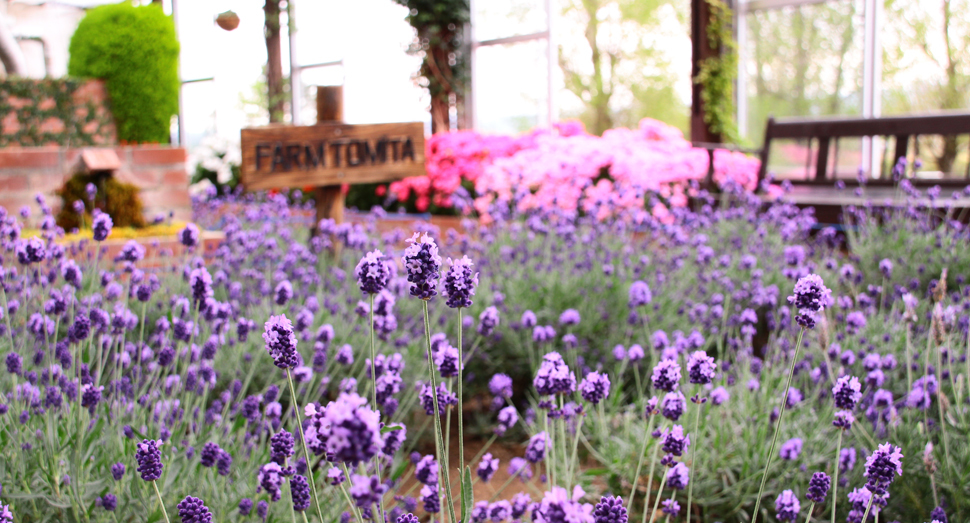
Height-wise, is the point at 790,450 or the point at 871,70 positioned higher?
the point at 871,70

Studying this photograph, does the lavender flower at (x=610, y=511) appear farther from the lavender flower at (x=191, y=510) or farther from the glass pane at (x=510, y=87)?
the glass pane at (x=510, y=87)

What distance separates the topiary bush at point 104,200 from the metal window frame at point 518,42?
5.52 meters

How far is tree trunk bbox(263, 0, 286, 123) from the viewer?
34.9 ft

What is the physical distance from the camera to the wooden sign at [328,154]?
312 centimetres

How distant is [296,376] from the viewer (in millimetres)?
1447

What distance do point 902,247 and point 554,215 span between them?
1.49 metres

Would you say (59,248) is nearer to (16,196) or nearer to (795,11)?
(16,196)

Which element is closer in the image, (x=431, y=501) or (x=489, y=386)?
(x=431, y=501)

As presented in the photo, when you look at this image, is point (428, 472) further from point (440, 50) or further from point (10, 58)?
point (440, 50)

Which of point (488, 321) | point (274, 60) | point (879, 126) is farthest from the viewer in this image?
point (274, 60)

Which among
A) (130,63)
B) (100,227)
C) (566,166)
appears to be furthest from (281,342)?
(130,63)

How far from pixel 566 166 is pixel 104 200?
3163 millimetres

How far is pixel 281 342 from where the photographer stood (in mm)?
765

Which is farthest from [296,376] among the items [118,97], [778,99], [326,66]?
[326,66]
